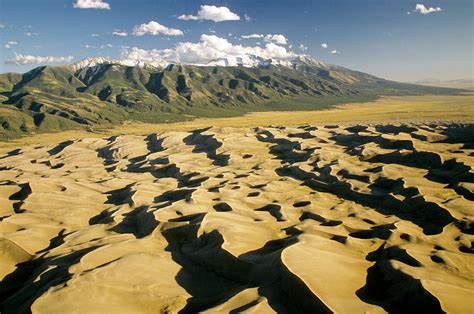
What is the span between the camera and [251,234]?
36156mm

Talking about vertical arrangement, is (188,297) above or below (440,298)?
below

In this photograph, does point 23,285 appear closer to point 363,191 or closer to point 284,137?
point 363,191

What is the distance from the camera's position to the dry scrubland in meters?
25.2

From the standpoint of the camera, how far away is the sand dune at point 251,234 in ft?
82.7

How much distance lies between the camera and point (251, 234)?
36.2 meters

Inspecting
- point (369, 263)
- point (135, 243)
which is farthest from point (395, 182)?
point (135, 243)

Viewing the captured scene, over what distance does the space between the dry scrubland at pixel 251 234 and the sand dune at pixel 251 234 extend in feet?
0.46

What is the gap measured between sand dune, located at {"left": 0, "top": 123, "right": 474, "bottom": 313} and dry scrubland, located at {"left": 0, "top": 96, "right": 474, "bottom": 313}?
0.14m

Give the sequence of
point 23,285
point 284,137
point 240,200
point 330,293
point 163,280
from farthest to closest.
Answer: point 284,137, point 240,200, point 23,285, point 163,280, point 330,293

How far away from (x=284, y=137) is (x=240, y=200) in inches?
1958

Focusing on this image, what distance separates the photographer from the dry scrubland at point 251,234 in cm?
2523

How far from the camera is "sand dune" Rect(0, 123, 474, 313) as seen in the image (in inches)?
993

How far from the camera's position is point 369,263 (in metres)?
30.5

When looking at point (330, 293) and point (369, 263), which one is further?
point (369, 263)
